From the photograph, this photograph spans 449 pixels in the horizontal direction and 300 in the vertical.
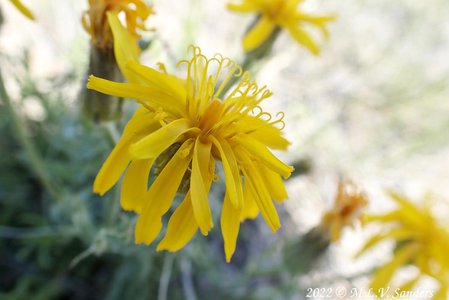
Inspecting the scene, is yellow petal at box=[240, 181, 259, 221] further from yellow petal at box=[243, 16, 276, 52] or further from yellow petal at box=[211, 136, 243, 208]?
yellow petal at box=[243, 16, 276, 52]

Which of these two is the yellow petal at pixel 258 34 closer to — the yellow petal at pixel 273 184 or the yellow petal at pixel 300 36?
the yellow petal at pixel 300 36

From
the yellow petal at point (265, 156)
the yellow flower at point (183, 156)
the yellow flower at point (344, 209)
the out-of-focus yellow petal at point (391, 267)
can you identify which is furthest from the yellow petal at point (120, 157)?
the out-of-focus yellow petal at point (391, 267)

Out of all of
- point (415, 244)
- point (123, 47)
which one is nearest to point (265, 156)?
point (123, 47)

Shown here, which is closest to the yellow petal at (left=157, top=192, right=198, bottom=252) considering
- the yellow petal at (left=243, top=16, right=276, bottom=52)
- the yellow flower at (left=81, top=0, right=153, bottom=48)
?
the yellow flower at (left=81, top=0, right=153, bottom=48)

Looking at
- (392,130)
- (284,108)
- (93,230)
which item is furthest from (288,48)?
(93,230)

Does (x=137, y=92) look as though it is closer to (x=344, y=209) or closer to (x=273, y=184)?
(x=273, y=184)
